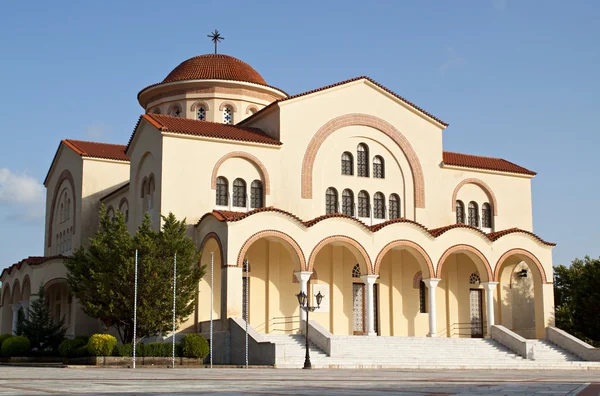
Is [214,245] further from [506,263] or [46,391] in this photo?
[46,391]

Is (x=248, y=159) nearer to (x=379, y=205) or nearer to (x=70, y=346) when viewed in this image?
(x=379, y=205)

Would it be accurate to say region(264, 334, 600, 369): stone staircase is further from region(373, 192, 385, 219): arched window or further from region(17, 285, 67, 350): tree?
region(17, 285, 67, 350): tree

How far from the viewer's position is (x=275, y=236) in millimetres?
32812

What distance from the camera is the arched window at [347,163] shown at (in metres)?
38.0

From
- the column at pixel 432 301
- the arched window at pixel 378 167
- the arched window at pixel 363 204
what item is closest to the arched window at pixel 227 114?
the arched window at pixel 378 167

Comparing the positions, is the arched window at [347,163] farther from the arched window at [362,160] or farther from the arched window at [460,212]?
the arched window at [460,212]

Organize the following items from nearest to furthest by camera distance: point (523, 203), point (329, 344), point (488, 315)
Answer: point (329, 344) → point (488, 315) → point (523, 203)

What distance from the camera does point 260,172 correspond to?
3581cm

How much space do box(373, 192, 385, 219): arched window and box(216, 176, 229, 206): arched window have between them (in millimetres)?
7358

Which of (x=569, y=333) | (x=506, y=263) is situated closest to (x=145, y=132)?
(x=506, y=263)

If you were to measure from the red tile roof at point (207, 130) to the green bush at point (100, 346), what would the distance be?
9.27 meters

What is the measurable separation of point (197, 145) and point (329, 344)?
34.1 feet

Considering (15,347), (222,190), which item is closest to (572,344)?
(222,190)

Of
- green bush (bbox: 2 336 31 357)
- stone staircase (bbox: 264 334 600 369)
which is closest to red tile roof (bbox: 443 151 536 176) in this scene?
stone staircase (bbox: 264 334 600 369)
